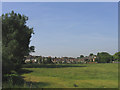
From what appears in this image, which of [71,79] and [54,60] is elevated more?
[71,79]

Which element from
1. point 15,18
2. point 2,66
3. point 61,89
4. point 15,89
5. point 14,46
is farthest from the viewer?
point 15,18

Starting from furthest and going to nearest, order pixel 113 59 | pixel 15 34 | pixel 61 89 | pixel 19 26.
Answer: pixel 113 59, pixel 19 26, pixel 15 34, pixel 61 89

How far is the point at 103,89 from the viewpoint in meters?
10.5

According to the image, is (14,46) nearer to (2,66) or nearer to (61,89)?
(2,66)

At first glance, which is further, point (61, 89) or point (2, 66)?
point (2, 66)

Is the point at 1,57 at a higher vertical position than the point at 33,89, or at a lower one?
higher

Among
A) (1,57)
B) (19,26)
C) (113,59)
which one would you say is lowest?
(113,59)

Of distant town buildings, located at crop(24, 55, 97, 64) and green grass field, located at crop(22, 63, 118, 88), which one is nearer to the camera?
green grass field, located at crop(22, 63, 118, 88)

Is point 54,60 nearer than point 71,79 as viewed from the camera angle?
No

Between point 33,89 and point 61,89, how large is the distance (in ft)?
6.51

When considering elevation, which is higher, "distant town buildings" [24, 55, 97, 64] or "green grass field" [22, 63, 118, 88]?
"green grass field" [22, 63, 118, 88]

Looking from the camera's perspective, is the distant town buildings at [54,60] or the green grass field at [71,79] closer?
the green grass field at [71,79]

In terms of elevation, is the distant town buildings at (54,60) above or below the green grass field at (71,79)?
below

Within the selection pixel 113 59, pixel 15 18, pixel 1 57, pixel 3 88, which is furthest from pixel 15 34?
pixel 113 59
